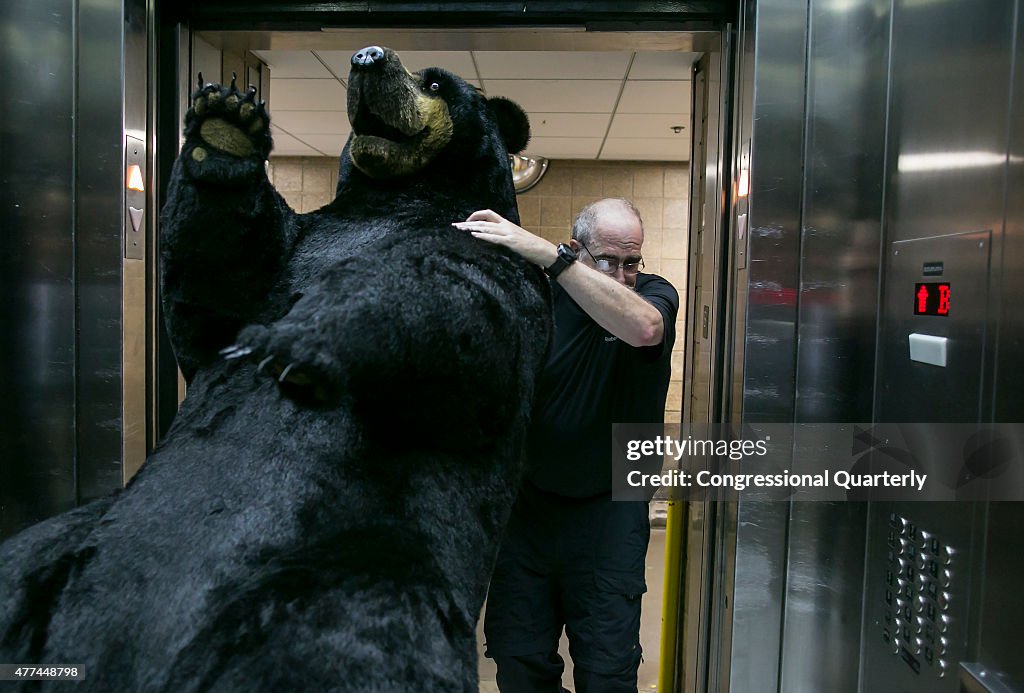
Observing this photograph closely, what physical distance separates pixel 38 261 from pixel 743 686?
8.12 ft

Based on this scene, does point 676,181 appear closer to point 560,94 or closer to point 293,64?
point 560,94

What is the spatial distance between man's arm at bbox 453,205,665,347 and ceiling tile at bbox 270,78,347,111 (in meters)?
2.79

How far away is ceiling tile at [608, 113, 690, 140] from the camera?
5438mm

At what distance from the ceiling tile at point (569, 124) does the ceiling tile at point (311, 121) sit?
1310 millimetres

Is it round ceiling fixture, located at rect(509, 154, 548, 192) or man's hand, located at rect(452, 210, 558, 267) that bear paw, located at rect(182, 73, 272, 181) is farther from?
round ceiling fixture, located at rect(509, 154, 548, 192)

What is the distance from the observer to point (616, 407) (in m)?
2.45

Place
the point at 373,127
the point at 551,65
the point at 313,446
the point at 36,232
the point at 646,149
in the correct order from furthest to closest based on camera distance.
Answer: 1. the point at 646,149
2. the point at 551,65
3. the point at 36,232
4. the point at 373,127
5. the point at 313,446

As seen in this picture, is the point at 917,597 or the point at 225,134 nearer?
the point at 225,134

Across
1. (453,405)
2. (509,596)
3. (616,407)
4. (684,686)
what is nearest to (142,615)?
(453,405)

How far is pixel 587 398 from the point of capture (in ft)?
7.93

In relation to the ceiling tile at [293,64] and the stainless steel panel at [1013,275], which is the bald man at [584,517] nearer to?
the stainless steel panel at [1013,275]

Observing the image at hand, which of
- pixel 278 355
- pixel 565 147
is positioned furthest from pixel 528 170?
pixel 278 355

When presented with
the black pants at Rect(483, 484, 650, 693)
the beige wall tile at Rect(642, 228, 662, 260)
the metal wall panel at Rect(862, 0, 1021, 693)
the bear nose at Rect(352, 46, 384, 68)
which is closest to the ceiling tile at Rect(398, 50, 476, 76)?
the metal wall panel at Rect(862, 0, 1021, 693)

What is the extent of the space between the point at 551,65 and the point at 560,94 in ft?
2.24
